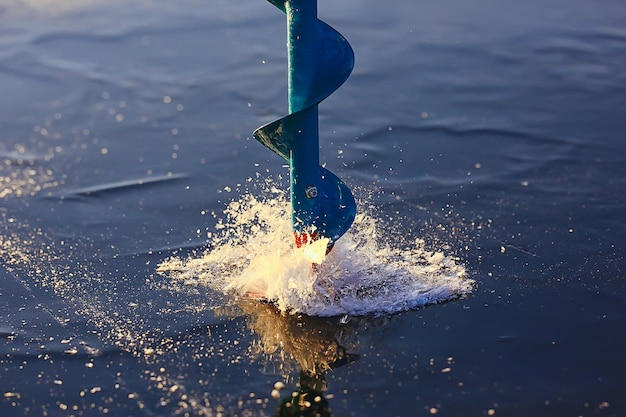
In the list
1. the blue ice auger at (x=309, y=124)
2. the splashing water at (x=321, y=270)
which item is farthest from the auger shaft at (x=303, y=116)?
the splashing water at (x=321, y=270)

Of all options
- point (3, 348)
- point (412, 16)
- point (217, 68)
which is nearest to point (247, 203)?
point (3, 348)

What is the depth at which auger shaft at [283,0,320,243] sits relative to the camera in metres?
3.24

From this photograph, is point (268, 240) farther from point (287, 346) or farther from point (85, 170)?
point (85, 170)

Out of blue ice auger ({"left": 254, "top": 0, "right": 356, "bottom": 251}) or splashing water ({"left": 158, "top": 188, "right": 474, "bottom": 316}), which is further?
splashing water ({"left": 158, "top": 188, "right": 474, "bottom": 316})

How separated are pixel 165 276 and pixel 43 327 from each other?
57 centimetres

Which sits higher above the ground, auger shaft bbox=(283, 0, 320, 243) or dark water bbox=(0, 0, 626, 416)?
auger shaft bbox=(283, 0, 320, 243)

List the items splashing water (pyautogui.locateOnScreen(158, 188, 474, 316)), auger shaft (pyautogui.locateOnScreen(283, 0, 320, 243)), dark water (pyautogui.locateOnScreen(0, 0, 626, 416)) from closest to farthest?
dark water (pyautogui.locateOnScreen(0, 0, 626, 416)) < auger shaft (pyautogui.locateOnScreen(283, 0, 320, 243)) < splashing water (pyautogui.locateOnScreen(158, 188, 474, 316))

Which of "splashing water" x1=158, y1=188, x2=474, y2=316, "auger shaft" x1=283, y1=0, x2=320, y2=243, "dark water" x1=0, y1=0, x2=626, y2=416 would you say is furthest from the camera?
"splashing water" x1=158, y1=188, x2=474, y2=316

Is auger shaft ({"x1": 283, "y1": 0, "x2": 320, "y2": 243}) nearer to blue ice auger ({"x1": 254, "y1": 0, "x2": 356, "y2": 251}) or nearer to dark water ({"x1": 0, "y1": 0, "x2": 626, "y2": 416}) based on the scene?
blue ice auger ({"x1": 254, "y1": 0, "x2": 356, "y2": 251})

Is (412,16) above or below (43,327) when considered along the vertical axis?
above

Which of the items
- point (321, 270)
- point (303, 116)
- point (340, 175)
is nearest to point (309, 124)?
point (303, 116)

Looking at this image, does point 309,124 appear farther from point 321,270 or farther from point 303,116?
point 321,270

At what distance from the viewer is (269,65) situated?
257 inches

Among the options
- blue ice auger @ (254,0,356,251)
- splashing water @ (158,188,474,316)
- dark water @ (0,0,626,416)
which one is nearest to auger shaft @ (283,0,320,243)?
blue ice auger @ (254,0,356,251)
